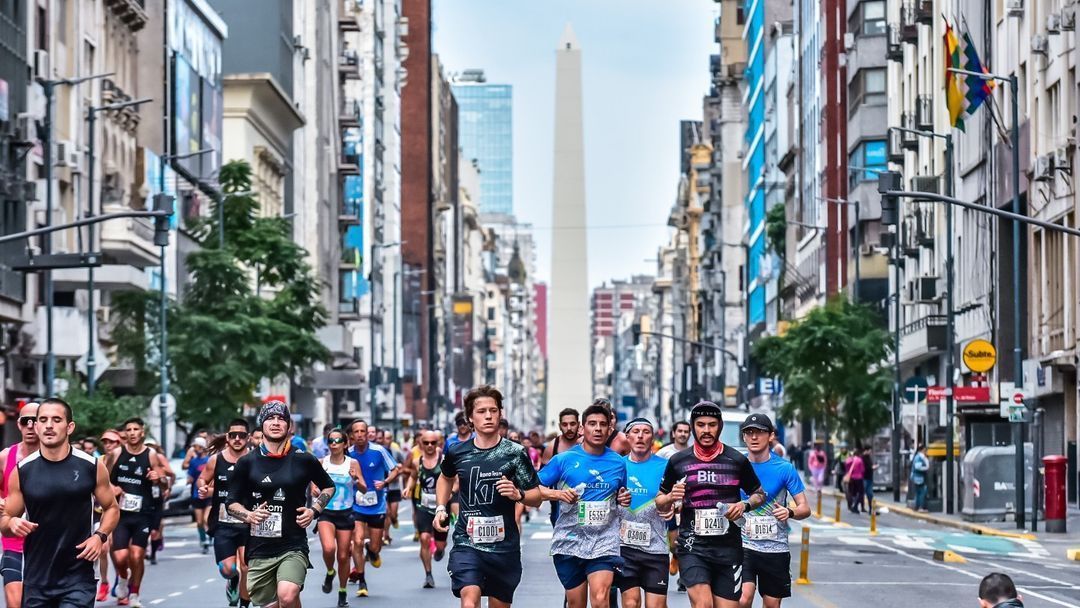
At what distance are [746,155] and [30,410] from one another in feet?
436

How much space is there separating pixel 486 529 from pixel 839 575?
45.5 feet

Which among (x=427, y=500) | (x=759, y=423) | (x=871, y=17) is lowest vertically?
(x=427, y=500)

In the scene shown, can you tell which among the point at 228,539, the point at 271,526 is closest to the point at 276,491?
the point at 271,526

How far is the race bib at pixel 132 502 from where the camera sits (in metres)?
23.7

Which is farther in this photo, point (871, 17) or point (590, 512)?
point (871, 17)

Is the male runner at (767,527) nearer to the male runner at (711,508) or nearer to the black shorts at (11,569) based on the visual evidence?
the male runner at (711,508)

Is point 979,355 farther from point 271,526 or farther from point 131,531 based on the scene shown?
point 271,526

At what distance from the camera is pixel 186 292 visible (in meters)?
64.4

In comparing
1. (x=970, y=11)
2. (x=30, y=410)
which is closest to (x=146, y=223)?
(x=970, y=11)

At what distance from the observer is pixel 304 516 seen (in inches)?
626

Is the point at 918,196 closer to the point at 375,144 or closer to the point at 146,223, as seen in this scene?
the point at 146,223

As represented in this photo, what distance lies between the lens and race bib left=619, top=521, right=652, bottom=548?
53.9ft

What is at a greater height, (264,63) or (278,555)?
(264,63)

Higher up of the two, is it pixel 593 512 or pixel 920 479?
pixel 593 512
